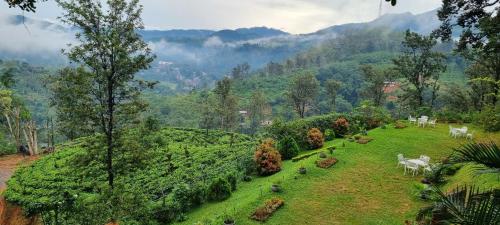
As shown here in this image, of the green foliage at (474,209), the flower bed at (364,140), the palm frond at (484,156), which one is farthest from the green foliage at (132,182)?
the palm frond at (484,156)

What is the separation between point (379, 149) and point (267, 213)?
10392mm

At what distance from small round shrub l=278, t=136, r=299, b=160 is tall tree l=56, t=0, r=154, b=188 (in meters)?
10.4

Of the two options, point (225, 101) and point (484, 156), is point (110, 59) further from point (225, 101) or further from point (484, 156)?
point (225, 101)

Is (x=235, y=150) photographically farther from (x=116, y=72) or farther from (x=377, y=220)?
(x=377, y=220)

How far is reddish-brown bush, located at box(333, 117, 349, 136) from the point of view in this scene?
29.2 meters

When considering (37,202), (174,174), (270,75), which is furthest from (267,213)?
(270,75)

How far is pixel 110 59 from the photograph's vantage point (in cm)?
1631

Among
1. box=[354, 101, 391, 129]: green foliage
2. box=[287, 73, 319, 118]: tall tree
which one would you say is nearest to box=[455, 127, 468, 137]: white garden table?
box=[354, 101, 391, 129]: green foliage

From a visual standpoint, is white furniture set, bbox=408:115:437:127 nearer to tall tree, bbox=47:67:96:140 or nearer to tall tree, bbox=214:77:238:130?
tall tree, bbox=47:67:96:140

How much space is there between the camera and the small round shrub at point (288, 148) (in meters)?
24.5

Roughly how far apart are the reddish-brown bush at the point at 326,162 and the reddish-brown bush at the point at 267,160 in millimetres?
2678

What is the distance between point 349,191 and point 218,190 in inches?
237

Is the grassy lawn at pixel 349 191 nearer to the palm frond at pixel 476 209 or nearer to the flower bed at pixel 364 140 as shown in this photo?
the flower bed at pixel 364 140

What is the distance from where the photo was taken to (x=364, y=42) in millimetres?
171500
